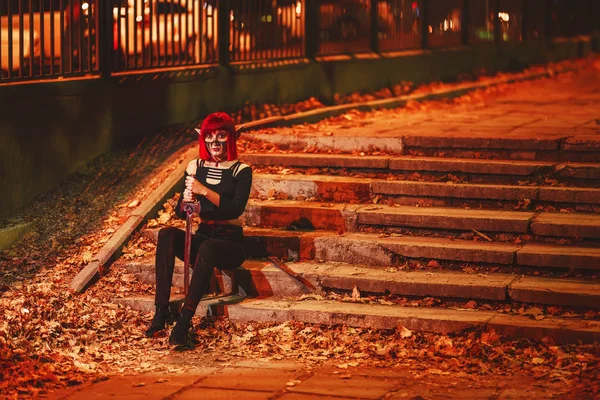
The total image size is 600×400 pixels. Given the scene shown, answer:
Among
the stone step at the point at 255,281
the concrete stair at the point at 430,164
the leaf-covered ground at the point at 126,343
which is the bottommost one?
the leaf-covered ground at the point at 126,343

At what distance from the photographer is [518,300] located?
7.60m

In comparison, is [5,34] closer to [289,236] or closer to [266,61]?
[289,236]

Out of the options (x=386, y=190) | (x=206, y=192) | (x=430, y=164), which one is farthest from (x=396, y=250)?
(x=206, y=192)

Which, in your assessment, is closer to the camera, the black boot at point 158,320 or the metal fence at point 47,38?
the black boot at point 158,320

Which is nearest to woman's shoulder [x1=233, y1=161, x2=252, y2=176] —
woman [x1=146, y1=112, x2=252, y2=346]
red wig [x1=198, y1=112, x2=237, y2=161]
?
woman [x1=146, y1=112, x2=252, y2=346]

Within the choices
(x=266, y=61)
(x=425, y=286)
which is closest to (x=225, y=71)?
(x=266, y=61)

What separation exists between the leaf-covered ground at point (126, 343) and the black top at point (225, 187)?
804 millimetres

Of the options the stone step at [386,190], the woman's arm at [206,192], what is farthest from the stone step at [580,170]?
the woman's arm at [206,192]

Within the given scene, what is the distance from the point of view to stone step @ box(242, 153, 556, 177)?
9320mm

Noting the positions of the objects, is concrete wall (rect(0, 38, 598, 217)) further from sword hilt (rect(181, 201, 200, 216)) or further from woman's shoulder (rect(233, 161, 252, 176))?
woman's shoulder (rect(233, 161, 252, 176))

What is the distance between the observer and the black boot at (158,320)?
7.60m

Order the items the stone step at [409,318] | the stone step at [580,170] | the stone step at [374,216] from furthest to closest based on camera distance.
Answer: the stone step at [580,170] < the stone step at [374,216] < the stone step at [409,318]

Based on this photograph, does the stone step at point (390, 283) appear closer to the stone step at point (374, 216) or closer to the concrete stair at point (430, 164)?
the stone step at point (374, 216)

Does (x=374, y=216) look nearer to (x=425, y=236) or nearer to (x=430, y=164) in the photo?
(x=425, y=236)
